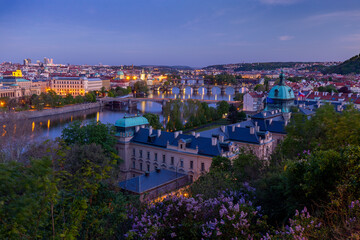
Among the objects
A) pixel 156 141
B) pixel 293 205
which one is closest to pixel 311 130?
pixel 293 205

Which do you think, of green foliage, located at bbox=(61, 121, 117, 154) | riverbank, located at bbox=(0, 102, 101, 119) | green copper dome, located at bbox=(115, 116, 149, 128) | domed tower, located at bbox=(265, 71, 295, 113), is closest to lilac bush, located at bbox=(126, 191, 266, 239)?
green foliage, located at bbox=(61, 121, 117, 154)

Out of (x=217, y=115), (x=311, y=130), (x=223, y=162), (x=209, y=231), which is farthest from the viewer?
(x=217, y=115)

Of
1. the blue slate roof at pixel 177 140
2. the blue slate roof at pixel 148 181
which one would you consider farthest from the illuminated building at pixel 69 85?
the blue slate roof at pixel 148 181

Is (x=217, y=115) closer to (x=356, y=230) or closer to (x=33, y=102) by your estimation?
(x=33, y=102)

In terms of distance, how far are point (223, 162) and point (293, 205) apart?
26.4 ft

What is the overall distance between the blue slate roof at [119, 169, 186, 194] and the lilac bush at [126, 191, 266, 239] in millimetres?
7559

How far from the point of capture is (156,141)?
18.7 meters

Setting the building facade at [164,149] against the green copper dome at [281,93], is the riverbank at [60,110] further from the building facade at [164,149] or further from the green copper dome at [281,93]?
the green copper dome at [281,93]

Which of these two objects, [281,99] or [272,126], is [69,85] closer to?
[281,99]

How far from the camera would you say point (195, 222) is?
5.07 meters

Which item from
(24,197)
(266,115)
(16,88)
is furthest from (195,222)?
(16,88)

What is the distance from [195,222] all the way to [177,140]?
43.2ft

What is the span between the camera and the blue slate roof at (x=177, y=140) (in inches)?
661

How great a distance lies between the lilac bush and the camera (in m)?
4.64
